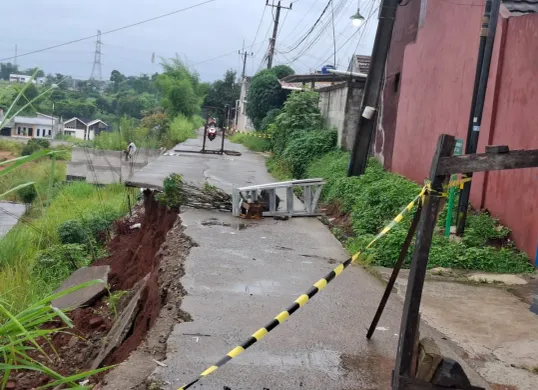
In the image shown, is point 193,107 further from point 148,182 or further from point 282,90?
point 148,182

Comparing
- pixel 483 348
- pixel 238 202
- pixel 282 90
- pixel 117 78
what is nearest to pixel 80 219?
pixel 238 202

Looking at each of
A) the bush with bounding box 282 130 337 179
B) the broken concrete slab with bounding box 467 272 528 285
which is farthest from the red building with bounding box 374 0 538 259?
the bush with bounding box 282 130 337 179

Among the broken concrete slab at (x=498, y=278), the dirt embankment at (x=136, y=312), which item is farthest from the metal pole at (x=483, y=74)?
the dirt embankment at (x=136, y=312)

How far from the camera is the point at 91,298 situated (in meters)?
7.98

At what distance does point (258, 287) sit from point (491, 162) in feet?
12.0

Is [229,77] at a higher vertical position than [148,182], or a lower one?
higher

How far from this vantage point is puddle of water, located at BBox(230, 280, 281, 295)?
252 inches

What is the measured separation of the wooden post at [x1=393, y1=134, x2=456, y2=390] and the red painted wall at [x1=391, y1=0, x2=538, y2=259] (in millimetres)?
4463

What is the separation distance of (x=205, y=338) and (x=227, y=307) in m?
0.91

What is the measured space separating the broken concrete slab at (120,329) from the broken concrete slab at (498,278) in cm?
386

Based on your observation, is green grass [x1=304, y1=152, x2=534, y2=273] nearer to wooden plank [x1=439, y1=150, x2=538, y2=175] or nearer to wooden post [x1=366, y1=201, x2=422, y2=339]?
wooden post [x1=366, y1=201, x2=422, y2=339]

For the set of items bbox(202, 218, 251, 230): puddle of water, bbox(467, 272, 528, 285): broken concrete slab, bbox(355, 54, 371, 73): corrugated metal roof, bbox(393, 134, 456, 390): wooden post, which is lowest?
bbox(202, 218, 251, 230): puddle of water

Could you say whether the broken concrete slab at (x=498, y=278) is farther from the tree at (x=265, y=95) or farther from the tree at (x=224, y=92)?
the tree at (x=224, y=92)

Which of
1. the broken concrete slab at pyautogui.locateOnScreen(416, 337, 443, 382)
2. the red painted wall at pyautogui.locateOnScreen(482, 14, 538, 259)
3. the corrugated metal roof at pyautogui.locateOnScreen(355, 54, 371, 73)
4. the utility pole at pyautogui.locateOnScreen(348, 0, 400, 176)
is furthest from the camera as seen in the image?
the corrugated metal roof at pyautogui.locateOnScreen(355, 54, 371, 73)
